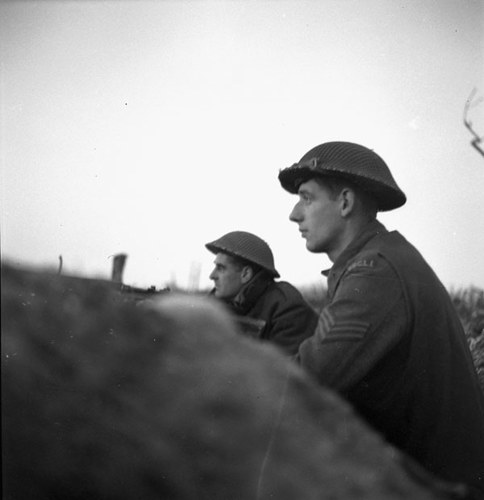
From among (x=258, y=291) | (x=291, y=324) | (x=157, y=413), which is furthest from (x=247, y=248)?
(x=157, y=413)

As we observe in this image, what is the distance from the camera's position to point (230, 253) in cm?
461

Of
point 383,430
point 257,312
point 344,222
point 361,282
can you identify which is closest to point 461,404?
point 383,430

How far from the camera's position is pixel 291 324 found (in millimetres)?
4312

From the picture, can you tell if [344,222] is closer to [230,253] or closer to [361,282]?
[361,282]

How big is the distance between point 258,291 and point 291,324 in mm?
380

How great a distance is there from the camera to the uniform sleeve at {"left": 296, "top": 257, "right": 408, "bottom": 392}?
186cm

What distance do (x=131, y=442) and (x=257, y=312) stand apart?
6.65ft

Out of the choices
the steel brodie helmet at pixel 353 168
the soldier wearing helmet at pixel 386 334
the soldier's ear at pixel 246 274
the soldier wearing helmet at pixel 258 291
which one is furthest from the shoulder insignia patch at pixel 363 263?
the soldier's ear at pixel 246 274

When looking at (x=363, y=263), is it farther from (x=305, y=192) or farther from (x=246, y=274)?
(x=246, y=274)

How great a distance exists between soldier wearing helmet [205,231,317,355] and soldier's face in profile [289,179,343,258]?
75.2 inches

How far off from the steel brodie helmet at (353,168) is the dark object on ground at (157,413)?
719 mm

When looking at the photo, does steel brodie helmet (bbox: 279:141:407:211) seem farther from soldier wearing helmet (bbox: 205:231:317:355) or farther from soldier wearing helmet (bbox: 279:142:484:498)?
soldier wearing helmet (bbox: 205:231:317:355)

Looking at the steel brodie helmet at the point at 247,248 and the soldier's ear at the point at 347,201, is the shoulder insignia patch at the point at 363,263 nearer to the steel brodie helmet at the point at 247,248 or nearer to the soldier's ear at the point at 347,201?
the soldier's ear at the point at 347,201

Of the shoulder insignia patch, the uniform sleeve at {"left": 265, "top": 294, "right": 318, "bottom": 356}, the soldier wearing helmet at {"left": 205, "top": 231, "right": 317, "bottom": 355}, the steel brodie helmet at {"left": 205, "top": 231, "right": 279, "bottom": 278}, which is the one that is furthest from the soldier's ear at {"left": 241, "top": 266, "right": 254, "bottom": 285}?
the shoulder insignia patch
